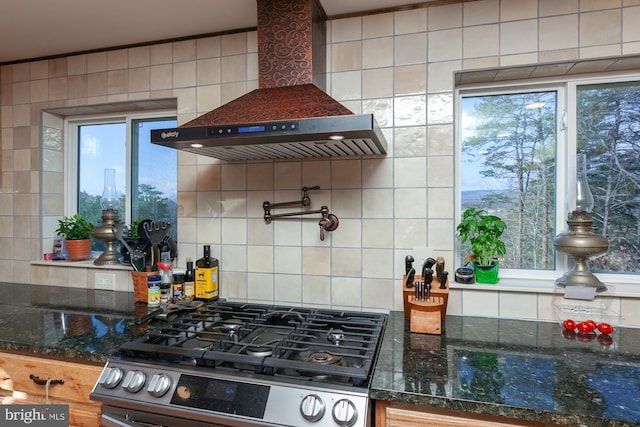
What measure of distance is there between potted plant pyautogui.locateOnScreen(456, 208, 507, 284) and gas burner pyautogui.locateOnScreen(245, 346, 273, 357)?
96 centimetres

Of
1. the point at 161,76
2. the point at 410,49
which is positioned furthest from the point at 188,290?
the point at 410,49

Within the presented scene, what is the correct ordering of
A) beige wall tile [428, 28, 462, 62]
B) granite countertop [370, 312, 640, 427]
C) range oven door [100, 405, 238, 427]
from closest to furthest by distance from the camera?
granite countertop [370, 312, 640, 427] → range oven door [100, 405, 238, 427] → beige wall tile [428, 28, 462, 62]

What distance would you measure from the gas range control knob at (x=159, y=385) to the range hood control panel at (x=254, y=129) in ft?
2.50

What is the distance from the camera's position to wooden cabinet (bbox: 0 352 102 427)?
3.69 feet

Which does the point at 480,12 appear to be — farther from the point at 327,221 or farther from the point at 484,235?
the point at 327,221

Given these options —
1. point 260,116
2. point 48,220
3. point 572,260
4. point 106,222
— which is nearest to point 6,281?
point 48,220

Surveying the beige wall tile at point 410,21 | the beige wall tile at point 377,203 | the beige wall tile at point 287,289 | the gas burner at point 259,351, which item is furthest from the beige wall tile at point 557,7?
the gas burner at point 259,351

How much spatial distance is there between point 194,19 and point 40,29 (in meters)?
0.83

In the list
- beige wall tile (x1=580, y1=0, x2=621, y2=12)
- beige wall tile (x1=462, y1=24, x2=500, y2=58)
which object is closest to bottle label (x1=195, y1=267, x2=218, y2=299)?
beige wall tile (x1=462, y1=24, x2=500, y2=58)

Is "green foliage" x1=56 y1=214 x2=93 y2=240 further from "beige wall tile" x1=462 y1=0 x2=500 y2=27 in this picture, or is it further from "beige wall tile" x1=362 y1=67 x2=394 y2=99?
"beige wall tile" x1=462 y1=0 x2=500 y2=27

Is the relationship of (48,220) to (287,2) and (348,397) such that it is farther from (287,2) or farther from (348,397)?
(348,397)

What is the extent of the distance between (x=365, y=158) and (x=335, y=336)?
0.79m

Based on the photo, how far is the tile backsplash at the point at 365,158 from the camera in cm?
144

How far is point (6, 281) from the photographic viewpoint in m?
2.13
